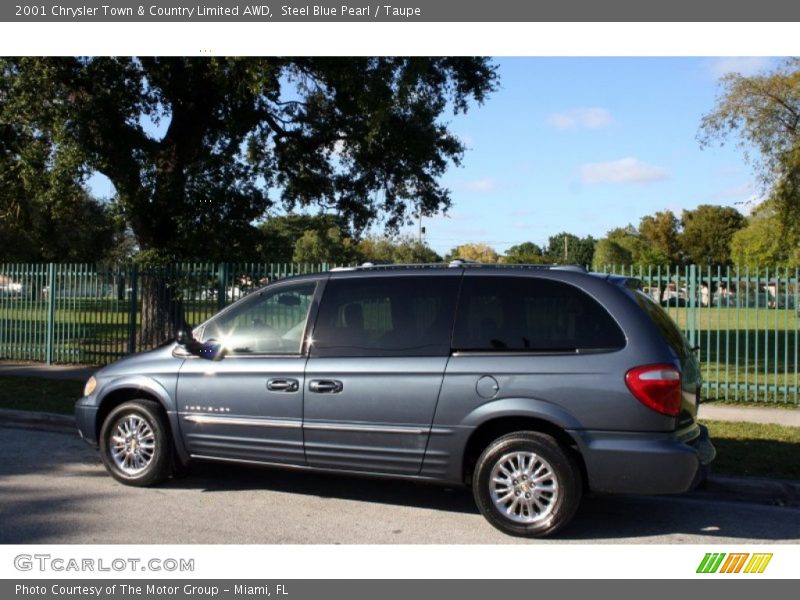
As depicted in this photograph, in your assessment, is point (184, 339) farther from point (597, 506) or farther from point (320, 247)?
A: point (320, 247)

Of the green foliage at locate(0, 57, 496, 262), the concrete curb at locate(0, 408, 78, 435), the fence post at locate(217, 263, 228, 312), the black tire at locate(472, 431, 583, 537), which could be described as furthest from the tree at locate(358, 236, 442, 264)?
the black tire at locate(472, 431, 583, 537)

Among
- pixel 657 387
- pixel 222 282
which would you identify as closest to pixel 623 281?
pixel 657 387

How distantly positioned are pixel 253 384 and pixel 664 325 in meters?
3.28

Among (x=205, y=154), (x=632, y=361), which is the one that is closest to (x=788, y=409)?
(x=632, y=361)

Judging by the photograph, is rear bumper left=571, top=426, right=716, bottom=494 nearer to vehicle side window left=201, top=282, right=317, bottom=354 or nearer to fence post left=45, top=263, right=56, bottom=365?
vehicle side window left=201, top=282, right=317, bottom=354

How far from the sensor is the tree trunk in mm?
15422

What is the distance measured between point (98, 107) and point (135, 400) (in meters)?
9.64

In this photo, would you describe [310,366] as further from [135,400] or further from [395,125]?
[395,125]

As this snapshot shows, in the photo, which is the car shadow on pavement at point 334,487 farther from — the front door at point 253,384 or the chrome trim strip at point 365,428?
the chrome trim strip at point 365,428

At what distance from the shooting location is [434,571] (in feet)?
16.4

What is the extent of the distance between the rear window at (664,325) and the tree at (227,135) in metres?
9.17

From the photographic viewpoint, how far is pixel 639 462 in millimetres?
5324

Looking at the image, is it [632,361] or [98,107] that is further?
[98,107]

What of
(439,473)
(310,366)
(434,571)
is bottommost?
(434,571)
